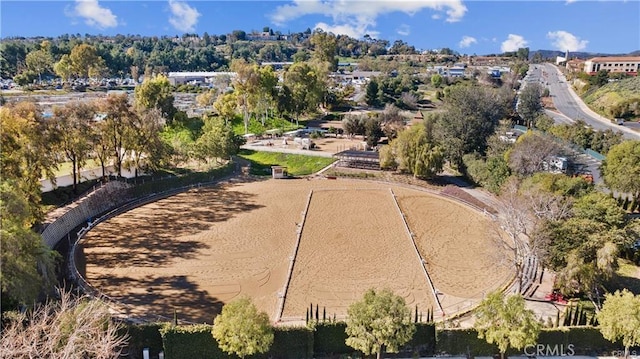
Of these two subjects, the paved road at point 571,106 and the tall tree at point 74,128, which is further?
the paved road at point 571,106

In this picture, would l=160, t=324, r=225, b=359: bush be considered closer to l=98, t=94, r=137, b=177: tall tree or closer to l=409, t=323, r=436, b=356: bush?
l=409, t=323, r=436, b=356: bush

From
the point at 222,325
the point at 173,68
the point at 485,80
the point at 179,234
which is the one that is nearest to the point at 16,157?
the point at 179,234

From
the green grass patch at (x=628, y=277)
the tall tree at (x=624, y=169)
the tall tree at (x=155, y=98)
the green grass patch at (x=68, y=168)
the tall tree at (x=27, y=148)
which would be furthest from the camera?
the tall tree at (x=155, y=98)

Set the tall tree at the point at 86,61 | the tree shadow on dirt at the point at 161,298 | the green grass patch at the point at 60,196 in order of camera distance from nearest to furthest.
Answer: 1. the tree shadow on dirt at the point at 161,298
2. the green grass patch at the point at 60,196
3. the tall tree at the point at 86,61

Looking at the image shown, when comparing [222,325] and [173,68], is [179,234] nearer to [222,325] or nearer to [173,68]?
[222,325]

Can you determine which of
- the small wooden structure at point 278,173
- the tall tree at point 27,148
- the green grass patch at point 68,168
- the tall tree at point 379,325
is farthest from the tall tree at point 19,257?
the small wooden structure at point 278,173

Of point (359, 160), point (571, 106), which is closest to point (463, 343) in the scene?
point (359, 160)

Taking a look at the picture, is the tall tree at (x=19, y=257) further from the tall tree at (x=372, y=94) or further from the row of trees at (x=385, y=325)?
the tall tree at (x=372, y=94)
